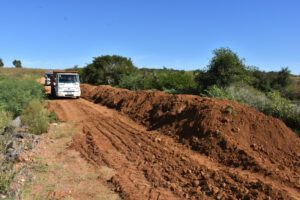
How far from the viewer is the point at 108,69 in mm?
29328

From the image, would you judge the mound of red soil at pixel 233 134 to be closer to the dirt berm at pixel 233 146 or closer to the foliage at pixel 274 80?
the dirt berm at pixel 233 146

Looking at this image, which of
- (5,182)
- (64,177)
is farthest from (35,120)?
(5,182)

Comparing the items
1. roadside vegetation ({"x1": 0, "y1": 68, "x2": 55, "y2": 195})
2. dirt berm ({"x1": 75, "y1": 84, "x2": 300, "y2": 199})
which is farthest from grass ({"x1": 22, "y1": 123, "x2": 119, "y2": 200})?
dirt berm ({"x1": 75, "y1": 84, "x2": 300, "y2": 199})

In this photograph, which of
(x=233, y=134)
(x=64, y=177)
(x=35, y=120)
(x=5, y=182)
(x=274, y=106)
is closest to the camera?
(x=5, y=182)

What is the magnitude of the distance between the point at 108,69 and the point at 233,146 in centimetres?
2522

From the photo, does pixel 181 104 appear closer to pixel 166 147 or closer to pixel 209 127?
pixel 209 127

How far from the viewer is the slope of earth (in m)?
4.41

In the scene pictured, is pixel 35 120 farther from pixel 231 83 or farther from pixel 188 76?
pixel 188 76

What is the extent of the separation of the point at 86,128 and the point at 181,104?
403cm

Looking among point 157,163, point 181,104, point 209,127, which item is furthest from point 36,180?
point 181,104

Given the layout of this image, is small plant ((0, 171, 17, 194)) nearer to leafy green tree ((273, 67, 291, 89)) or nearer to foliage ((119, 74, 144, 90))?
foliage ((119, 74, 144, 90))

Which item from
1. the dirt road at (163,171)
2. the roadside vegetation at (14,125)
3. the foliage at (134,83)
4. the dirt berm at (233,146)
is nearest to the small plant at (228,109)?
the dirt berm at (233,146)

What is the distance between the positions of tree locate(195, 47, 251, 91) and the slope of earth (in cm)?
477

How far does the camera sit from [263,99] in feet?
33.1
